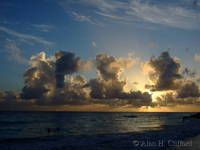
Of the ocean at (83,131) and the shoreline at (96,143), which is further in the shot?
the ocean at (83,131)

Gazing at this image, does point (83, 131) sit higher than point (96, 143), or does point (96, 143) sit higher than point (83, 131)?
point (96, 143)

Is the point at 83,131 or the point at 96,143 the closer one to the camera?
the point at 96,143

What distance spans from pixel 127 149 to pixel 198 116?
102 metres

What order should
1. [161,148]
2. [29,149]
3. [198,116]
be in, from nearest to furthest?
[161,148]
[29,149]
[198,116]

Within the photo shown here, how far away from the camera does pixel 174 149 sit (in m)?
23.2

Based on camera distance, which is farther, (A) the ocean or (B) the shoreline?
(A) the ocean

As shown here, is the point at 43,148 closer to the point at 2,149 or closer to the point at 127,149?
the point at 2,149

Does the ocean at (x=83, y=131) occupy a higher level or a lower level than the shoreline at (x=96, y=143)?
lower

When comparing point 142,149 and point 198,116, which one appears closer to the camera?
point 142,149

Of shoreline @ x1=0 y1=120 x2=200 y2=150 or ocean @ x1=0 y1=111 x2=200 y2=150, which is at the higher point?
shoreline @ x1=0 y1=120 x2=200 y2=150

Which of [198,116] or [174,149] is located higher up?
[174,149]

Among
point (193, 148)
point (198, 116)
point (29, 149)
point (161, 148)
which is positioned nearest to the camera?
point (193, 148)

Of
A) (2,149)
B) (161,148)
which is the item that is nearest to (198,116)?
(161,148)

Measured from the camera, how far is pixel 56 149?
26.3 metres
